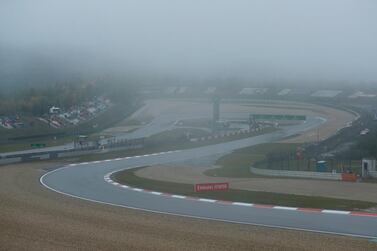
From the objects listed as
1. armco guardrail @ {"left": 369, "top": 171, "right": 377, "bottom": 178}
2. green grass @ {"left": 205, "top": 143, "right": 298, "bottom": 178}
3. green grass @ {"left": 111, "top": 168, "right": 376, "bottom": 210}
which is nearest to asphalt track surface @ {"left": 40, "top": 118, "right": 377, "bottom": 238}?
green grass @ {"left": 111, "top": 168, "right": 376, "bottom": 210}

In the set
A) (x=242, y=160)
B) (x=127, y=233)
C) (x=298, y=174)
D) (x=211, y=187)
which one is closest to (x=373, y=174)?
(x=298, y=174)

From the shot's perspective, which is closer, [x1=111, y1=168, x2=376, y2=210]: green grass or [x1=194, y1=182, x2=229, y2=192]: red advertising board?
[x1=111, y1=168, x2=376, y2=210]: green grass

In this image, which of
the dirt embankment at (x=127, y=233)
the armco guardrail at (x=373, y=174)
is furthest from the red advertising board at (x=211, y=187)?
the armco guardrail at (x=373, y=174)

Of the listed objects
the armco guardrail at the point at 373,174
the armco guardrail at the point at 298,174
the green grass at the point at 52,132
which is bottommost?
the armco guardrail at the point at 298,174

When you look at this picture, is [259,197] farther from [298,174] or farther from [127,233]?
[298,174]

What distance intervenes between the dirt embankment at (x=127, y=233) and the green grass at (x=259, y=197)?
8.11 feet

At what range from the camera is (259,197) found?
43.2ft

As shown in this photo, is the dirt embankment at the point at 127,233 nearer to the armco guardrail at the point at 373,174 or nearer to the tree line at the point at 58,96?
the armco guardrail at the point at 373,174

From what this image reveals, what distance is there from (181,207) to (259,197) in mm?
1867

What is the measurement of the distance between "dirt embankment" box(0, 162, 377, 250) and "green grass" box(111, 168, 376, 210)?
2.47 meters

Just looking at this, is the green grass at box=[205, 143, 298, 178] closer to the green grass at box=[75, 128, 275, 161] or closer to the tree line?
the green grass at box=[75, 128, 275, 161]

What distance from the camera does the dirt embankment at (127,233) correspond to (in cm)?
852

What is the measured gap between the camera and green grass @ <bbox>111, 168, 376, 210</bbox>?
12.0 m

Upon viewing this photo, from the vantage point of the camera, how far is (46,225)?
1007 cm
